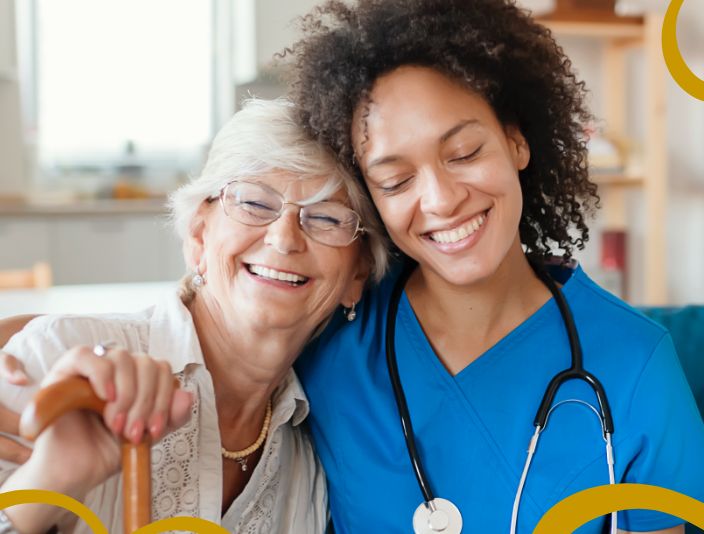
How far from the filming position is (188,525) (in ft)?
3.51

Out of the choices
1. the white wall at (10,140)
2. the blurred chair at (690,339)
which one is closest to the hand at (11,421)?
the blurred chair at (690,339)

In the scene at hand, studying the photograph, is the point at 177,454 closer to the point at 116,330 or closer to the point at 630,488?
the point at 116,330

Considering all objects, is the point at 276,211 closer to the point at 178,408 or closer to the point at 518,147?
the point at 518,147

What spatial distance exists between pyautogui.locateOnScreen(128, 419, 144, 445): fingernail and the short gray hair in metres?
0.57

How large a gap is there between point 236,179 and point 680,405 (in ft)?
2.35

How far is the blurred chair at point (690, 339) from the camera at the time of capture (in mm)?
1640

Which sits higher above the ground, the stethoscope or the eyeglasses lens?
the eyeglasses lens

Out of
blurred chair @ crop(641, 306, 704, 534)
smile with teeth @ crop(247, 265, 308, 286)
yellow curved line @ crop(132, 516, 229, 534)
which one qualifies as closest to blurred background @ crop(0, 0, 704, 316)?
blurred chair @ crop(641, 306, 704, 534)

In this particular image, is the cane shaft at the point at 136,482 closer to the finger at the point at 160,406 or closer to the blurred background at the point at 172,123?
the finger at the point at 160,406

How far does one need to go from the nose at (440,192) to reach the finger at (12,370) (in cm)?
59

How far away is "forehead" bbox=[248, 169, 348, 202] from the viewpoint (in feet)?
4.45

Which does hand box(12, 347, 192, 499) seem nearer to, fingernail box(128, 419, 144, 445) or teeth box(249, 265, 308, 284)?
fingernail box(128, 419, 144, 445)

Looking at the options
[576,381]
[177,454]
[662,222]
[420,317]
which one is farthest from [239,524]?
[662,222]

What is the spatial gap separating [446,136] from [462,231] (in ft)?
0.45
